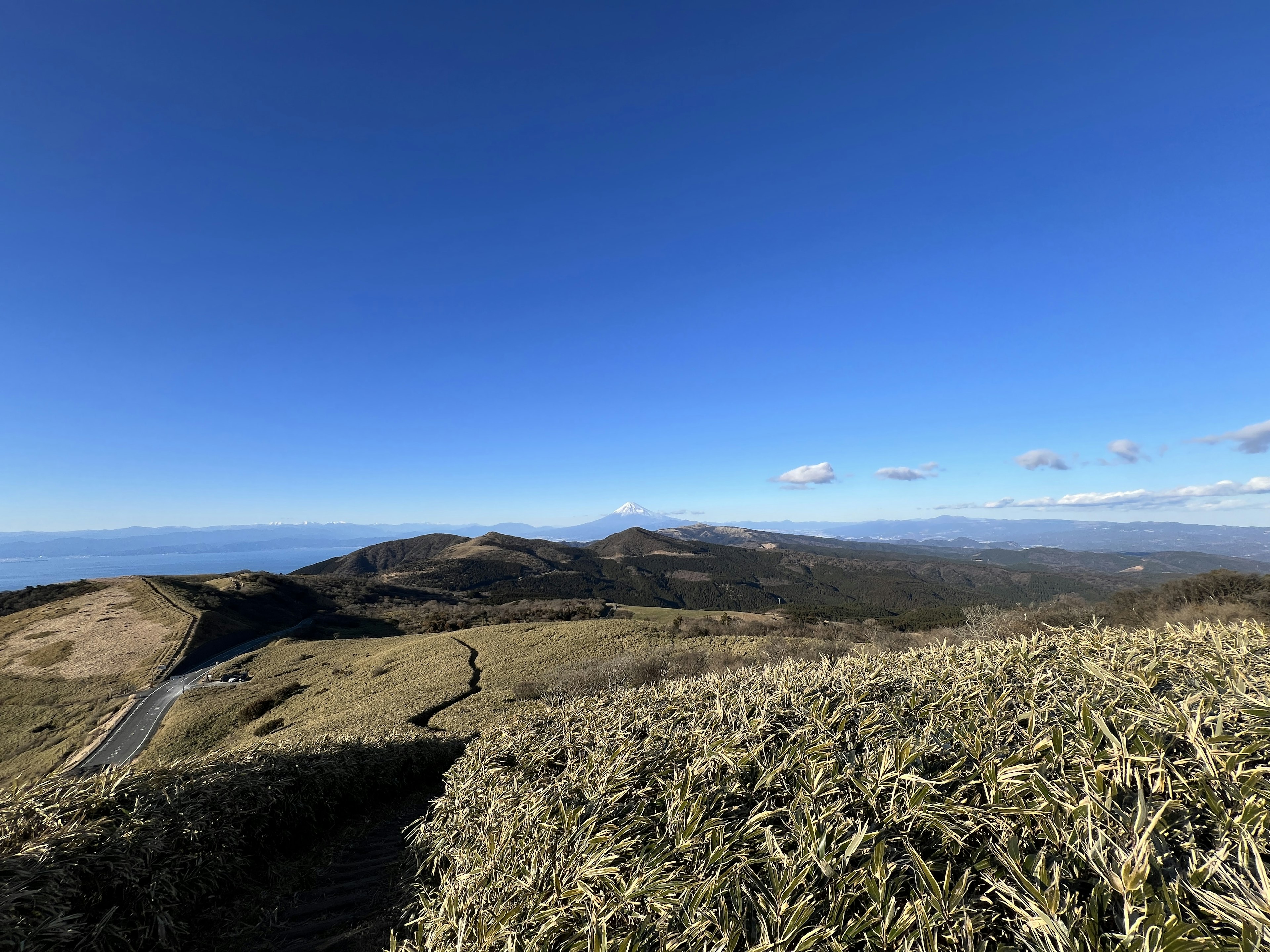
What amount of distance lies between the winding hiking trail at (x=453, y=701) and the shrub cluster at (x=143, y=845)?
9.42 m

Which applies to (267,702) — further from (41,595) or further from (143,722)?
A: (41,595)

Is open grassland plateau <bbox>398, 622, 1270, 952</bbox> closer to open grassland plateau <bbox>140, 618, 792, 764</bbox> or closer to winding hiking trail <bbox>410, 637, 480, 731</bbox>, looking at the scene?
open grassland plateau <bbox>140, 618, 792, 764</bbox>

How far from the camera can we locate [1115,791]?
324 centimetres

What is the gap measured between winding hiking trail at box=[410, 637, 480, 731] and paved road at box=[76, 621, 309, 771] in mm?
8629

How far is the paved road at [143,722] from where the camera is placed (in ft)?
71.5

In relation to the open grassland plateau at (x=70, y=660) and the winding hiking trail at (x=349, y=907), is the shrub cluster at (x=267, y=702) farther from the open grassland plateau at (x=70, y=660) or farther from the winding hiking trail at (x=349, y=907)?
the winding hiking trail at (x=349, y=907)

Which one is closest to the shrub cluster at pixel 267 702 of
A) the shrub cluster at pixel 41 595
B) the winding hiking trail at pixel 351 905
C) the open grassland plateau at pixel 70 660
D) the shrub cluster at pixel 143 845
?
the open grassland plateau at pixel 70 660

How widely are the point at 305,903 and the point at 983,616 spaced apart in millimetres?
30556

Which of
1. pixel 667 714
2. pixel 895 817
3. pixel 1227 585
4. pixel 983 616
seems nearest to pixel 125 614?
pixel 667 714

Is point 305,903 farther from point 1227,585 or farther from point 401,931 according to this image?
point 1227,585

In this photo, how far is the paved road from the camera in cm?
2178

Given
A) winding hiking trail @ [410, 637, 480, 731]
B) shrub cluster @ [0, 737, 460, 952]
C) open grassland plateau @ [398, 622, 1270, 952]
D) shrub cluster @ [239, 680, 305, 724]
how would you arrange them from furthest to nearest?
1. shrub cluster @ [239, 680, 305, 724]
2. winding hiking trail @ [410, 637, 480, 731]
3. shrub cluster @ [0, 737, 460, 952]
4. open grassland plateau @ [398, 622, 1270, 952]

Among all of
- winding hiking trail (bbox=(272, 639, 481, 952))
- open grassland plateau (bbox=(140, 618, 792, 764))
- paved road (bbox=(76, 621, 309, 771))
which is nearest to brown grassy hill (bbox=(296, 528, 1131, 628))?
paved road (bbox=(76, 621, 309, 771))

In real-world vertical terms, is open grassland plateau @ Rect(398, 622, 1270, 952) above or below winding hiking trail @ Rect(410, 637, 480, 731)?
above
